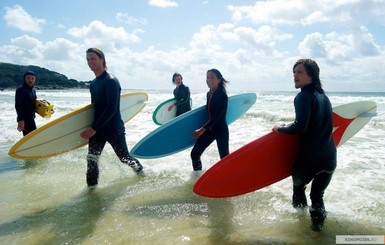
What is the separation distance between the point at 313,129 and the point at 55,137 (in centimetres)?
360

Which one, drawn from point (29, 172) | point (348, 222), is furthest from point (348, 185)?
point (29, 172)

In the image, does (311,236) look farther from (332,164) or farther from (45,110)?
(45,110)

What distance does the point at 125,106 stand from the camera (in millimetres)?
5762

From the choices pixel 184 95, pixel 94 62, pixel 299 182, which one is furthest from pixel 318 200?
pixel 184 95

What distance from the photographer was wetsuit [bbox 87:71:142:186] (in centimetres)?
368

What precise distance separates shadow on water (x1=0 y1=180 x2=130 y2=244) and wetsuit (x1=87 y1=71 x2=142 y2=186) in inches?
15.5

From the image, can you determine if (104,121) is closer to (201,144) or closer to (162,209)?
(162,209)

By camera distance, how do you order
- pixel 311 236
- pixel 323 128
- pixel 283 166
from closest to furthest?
pixel 323 128 → pixel 311 236 → pixel 283 166

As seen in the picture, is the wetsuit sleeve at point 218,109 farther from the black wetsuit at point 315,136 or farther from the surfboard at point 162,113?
the surfboard at point 162,113

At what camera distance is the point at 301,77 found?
2590mm

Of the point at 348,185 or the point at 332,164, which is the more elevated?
the point at 332,164

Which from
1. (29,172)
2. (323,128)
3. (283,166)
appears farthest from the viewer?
(29,172)

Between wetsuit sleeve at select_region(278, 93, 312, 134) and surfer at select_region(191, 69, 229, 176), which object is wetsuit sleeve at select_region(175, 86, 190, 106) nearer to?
surfer at select_region(191, 69, 229, 176)

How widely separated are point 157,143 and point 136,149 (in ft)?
1.18
